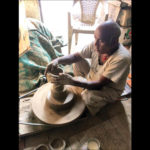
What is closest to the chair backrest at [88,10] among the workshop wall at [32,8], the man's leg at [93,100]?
the workshop wall at [32,8]

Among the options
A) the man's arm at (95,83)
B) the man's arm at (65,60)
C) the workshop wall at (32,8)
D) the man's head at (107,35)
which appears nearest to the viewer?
the man's head at (107,35)

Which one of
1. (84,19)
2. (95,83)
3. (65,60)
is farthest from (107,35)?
(84,19)

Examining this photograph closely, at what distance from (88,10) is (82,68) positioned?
5.26ft

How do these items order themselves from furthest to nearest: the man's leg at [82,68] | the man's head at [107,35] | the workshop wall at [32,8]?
the workshop wall at [32,8]
the man's leg at [82,68]
the man's head at [107,35]

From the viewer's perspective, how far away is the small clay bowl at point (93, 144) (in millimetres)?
1500

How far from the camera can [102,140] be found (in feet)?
5.34

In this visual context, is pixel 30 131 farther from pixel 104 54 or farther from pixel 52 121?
pixel 104 54

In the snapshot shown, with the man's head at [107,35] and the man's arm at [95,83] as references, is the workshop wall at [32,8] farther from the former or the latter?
the man's arm at [95,83]

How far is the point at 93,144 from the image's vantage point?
153 cm

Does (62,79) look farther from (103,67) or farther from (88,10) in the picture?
(88,10)

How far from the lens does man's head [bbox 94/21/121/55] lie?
4.20 feet

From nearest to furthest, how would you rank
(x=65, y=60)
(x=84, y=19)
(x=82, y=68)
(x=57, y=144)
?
1. (x=57, y=144)
2. (x=65, y=60)
3. (x=82, y=68)
4. (x=84, y=19)

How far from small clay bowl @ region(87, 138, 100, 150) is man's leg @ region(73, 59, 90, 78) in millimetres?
888

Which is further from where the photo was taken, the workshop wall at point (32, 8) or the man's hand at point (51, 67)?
the workshop wall at point (32, 8)
